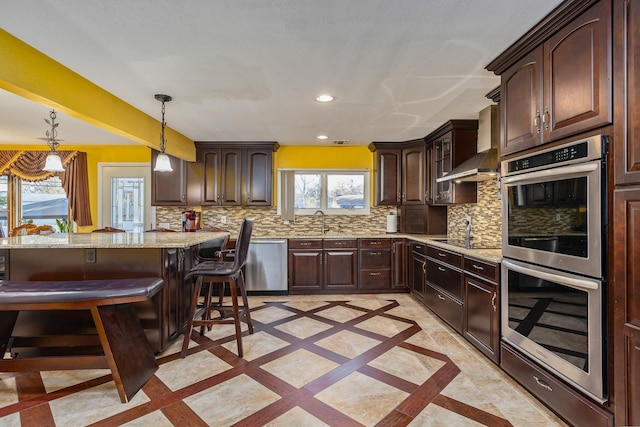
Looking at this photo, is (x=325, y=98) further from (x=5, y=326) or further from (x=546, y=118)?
(x=5, y=326)

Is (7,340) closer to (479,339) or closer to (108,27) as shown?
(108,27)

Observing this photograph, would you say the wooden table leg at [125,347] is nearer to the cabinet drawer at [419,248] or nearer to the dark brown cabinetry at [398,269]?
the cabinet drawer at [419,248]

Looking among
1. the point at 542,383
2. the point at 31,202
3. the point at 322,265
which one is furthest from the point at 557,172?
the point at 31,202

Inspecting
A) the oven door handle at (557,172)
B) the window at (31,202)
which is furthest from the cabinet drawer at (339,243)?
the window at (31,202)

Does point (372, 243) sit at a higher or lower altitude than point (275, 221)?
lower

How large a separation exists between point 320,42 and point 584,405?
2417 millimetres

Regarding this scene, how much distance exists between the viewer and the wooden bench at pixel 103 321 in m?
1.93

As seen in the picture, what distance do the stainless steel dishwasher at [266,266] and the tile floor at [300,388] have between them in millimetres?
1406

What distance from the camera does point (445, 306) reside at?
3260mm

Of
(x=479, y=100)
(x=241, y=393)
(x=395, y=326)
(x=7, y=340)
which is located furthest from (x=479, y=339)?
(x=7, y=340)

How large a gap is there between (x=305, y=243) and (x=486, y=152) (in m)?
2.49

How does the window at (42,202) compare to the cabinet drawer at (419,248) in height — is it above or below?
above

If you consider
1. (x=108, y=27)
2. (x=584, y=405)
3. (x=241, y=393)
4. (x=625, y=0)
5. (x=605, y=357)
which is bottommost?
(x=241, y=393)

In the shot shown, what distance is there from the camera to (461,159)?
12.4 feet
